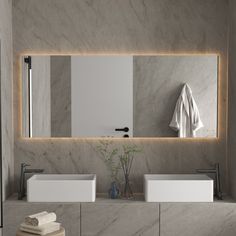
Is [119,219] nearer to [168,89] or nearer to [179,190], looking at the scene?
[179,190]

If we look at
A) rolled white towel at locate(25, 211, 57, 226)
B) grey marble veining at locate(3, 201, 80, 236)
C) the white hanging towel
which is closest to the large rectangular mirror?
the white hanging towel

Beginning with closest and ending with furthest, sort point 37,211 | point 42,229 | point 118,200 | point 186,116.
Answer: point 42,229, point 37,211, point 118,200, point 186,116

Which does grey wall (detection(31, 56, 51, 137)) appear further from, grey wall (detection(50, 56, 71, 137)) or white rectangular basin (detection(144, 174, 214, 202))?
white rectangular basin (detection(144, 174, 214, 202))

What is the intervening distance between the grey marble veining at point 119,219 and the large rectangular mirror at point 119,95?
2.34 ft

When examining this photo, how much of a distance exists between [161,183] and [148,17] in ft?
5.03

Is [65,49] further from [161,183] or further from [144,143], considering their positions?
[161,183]

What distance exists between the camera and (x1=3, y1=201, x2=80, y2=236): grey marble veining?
11.6ft

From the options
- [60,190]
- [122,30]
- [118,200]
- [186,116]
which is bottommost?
[118,200]

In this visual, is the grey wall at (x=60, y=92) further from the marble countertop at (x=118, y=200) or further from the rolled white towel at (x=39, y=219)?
the rolled white towel at (x=39, y=219)

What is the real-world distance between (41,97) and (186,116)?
4.45ft

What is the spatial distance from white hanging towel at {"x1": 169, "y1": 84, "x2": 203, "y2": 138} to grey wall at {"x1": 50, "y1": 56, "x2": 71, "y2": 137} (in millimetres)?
1001

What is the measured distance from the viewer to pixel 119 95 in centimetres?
395

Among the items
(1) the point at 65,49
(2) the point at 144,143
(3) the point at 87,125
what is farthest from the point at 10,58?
(2) the point at 144,143

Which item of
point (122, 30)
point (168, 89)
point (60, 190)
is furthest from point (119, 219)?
point (122, 30)
